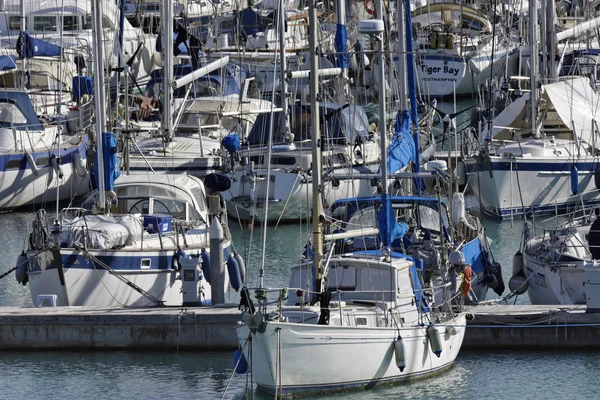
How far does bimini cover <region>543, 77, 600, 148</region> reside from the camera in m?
41.0

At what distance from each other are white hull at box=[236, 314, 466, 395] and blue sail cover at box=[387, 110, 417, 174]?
8252 millimetres

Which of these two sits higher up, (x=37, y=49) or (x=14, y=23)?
(x=14, y=23)

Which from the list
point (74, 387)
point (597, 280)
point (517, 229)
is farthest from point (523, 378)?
point (517, 229)

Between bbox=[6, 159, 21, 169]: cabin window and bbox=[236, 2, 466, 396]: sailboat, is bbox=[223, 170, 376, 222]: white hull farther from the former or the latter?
bbox=[236, 2, 466, 396]: sailboat

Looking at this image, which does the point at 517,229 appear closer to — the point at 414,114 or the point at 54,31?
the point at 414,114

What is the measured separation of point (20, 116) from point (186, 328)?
17593mm

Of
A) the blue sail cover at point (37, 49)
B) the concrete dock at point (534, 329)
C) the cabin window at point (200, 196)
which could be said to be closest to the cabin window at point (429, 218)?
the concrete dock at point (534, 329)

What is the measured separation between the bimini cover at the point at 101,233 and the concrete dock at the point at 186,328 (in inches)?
80.9

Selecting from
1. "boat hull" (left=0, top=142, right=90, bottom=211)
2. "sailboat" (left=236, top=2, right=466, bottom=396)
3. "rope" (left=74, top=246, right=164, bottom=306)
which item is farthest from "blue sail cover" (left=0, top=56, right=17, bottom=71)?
"sailboat" (left=236, top=2, right=466, bottom=396)

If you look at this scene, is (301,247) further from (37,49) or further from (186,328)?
(37,49)

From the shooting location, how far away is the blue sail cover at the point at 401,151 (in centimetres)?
3158

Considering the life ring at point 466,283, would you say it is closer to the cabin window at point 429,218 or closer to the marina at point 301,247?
the marina at point 301,247

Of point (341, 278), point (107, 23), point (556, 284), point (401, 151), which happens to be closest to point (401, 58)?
point (401, 151)

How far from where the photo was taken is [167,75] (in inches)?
1501
